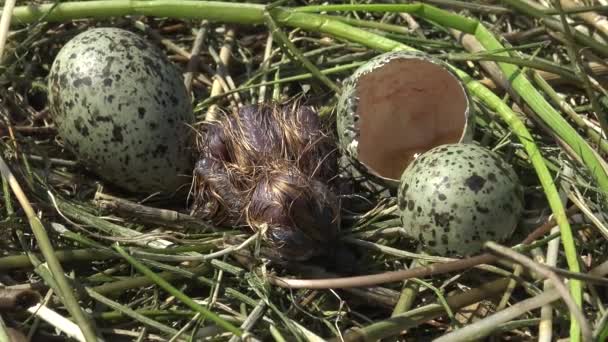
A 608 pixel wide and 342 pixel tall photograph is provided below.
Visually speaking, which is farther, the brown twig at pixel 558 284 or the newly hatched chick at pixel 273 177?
the newly hatched chick at pixel 273 177

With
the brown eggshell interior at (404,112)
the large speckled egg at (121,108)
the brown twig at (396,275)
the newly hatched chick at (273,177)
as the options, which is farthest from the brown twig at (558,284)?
the large speckled egg at (121,108)

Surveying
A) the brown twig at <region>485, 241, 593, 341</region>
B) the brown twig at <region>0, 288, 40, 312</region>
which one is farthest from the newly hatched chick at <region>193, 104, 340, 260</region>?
the brown twig at <region>485, 241, 593, 341</region>

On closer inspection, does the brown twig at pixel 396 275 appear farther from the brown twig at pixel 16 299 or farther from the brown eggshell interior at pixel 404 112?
the brown twig at pixel 16 299

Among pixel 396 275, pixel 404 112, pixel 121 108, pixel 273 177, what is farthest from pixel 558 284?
pixel 121 108

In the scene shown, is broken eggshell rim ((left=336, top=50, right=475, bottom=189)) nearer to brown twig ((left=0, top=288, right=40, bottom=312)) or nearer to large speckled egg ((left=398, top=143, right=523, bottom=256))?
large speckled egg ((left=398, top=143, right=523, bottom=256))

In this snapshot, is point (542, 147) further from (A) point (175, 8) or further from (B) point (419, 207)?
(A) point (175, 8)
